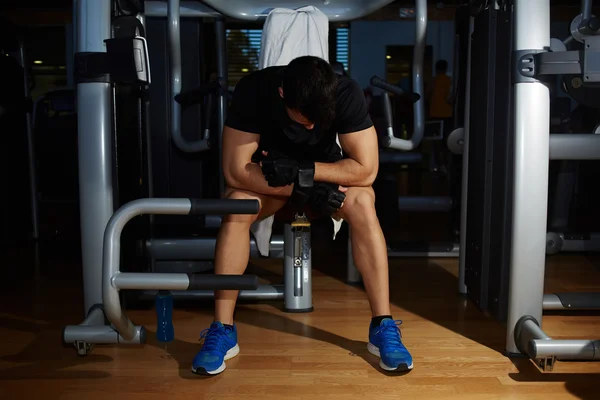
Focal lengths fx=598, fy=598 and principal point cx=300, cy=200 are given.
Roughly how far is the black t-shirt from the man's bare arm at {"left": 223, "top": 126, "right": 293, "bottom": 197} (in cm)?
2

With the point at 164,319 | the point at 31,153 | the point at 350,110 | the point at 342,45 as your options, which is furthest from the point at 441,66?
the point at 164,319

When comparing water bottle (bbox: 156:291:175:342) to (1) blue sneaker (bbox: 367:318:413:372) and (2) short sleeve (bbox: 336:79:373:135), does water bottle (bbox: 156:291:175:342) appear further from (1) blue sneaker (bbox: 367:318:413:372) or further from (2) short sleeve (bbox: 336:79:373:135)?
(2) short sleeve (bbox: 336:79:373:135)

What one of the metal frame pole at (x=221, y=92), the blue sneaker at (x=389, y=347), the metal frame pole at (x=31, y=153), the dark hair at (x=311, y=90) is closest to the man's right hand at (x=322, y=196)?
the dark hair at (x=311, y=90)

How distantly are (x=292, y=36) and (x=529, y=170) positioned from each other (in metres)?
0.91

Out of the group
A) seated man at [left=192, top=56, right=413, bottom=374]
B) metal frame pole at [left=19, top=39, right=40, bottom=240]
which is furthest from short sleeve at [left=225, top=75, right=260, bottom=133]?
metal frame pole at [left=19, top=39, right=40, bottom=240]

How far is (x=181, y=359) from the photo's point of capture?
5.62 ft

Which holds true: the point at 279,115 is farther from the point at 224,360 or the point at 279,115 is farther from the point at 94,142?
the point at 224,360

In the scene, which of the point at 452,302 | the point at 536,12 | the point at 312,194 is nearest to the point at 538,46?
the point at 536,12

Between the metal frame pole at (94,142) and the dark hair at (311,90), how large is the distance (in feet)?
1.96

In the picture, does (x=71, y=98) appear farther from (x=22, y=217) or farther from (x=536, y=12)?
(x=536, y=12)

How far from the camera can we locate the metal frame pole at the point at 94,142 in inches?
67.9

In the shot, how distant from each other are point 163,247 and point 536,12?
1.55 meters

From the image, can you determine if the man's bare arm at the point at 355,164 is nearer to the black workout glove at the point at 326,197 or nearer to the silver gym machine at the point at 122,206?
the black workout glove at the point at 326,197

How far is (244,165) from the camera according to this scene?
5.58ft
